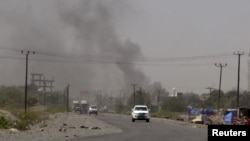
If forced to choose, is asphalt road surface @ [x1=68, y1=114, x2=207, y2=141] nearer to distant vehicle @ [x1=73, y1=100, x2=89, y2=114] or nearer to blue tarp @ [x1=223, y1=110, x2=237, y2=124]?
blue tarp @ [x1=223, y1=110, x2=237, y2=124]

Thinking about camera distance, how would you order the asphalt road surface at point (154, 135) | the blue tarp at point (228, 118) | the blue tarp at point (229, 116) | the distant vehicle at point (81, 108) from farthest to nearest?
the distant vehicle at point (81, 108), the blue tarp at point (228, 118), the blue tarp at point (229, 116), the asphalt road surface at point (154, 135)

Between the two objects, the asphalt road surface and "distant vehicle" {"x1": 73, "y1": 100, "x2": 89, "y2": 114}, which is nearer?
the asphalt road surface

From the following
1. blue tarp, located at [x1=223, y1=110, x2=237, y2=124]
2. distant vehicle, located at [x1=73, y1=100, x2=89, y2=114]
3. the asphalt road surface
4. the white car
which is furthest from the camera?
distant vehicle, located at [x1=73, y1=100, x2=89, y2=114]

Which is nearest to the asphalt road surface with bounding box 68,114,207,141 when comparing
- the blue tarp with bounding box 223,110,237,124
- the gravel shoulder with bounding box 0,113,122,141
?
the gravel shoulder with bounding box 0,113,122,141

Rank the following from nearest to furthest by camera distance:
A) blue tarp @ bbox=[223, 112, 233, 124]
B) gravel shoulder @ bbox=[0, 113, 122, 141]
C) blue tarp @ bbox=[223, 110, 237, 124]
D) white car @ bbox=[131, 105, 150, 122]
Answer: gravel shoulder @ bbox=[0, 113, 122, 141] < blue tarp @ bbox=[223, 110, 237, 124] < blue tarp @ bbox=[223, 112, 233, 124] < white car @ bbox=[131, 105, 150, 122]

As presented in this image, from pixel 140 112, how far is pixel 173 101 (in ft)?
270

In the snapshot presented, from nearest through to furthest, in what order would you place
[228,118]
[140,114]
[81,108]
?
[228,118] < [140,114] < [81,108]

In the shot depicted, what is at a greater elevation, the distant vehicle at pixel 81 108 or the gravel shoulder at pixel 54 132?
the gravel shoulder at pixel 54 132

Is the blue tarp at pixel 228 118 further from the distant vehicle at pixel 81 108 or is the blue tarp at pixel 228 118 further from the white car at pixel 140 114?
the distant vehicle at pixel 81 108

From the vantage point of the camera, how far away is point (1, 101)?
100438 mm

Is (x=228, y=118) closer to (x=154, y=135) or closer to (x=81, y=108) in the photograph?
(x=154, y=135)

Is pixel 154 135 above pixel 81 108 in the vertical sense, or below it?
above

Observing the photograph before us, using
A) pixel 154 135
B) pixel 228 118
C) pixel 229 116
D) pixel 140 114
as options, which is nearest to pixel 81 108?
pixel 140 114

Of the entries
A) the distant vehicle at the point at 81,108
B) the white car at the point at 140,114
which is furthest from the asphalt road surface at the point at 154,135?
the distant vehicle at the point at 81,108
